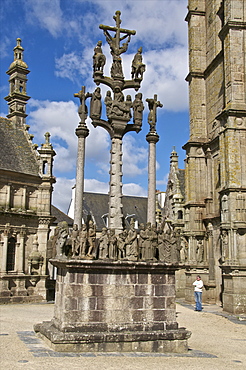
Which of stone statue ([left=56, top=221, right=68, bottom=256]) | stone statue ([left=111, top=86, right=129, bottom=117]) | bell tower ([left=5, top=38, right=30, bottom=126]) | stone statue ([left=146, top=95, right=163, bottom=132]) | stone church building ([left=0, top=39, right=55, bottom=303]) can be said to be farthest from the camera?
bell tower ([left=5, top=38, right=30, bottom=126])

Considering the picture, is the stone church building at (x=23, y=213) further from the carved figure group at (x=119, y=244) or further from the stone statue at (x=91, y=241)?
the stone statue at (x=91, y=241)

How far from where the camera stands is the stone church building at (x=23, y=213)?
22656 mm

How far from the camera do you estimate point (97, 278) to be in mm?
9930

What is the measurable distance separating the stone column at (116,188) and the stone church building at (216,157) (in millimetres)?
7975

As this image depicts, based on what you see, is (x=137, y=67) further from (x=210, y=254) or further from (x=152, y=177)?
(x=210, y=254)

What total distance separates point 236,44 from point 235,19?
1112mm

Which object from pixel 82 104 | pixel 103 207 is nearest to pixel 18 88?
pixel 82 104

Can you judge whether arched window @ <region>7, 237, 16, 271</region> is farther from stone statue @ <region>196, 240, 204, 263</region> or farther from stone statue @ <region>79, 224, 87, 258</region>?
stone statue @ <region>79, 224, 87, 258</region>

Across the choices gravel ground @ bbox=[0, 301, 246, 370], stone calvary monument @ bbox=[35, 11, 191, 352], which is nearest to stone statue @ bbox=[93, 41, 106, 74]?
stone calvary monument @ bbox=[35, 11, 191, 352]

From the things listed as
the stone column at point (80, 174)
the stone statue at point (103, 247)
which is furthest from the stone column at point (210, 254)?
the stone statue at point (103, 247)

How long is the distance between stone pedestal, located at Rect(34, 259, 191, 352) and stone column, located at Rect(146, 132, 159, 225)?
65.4 inches

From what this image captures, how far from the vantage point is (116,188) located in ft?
37.4

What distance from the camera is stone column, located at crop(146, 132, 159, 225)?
11533 millimetres

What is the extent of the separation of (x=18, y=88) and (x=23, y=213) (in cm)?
814
